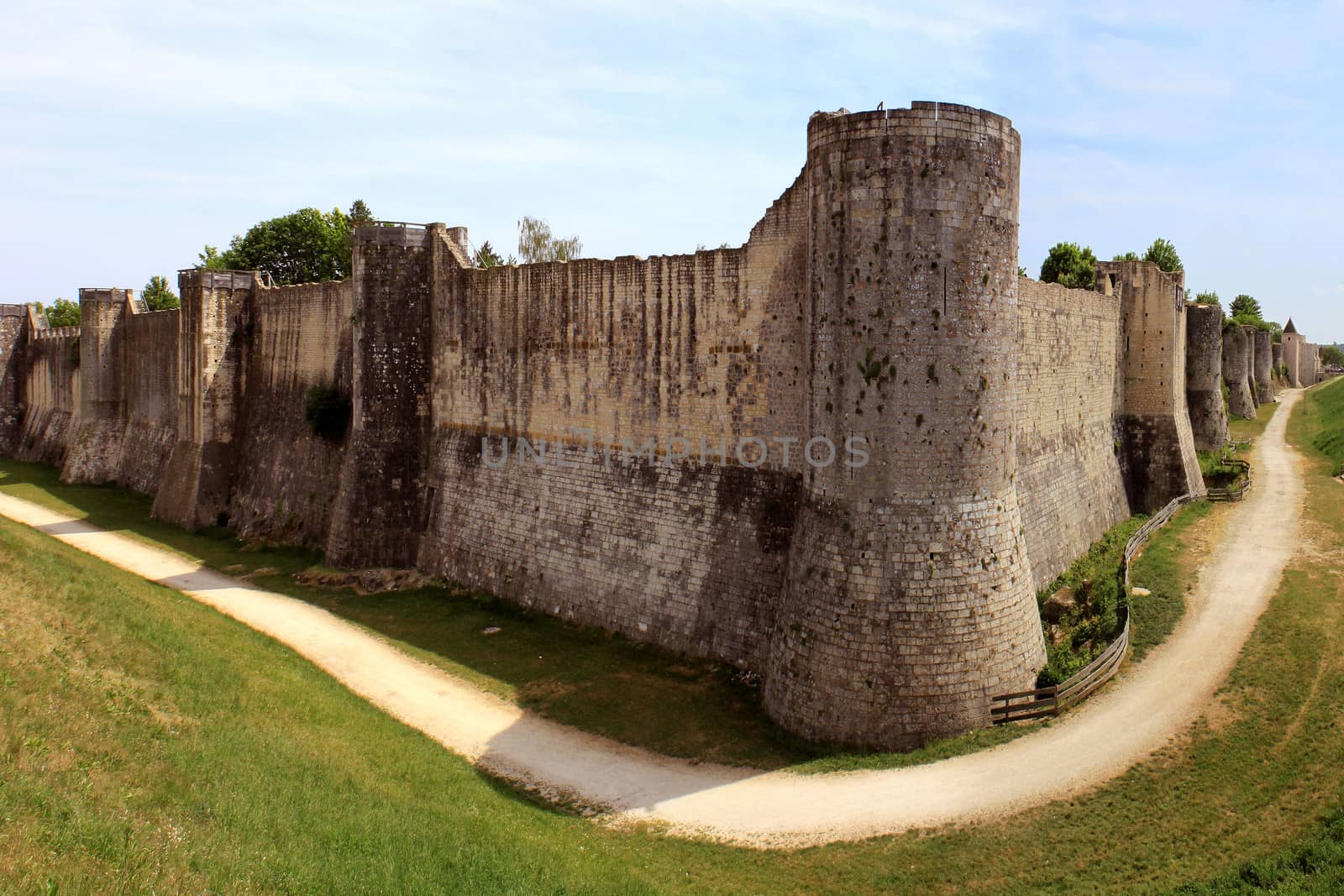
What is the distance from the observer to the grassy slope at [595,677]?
1359 centimetres

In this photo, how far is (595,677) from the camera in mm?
16984

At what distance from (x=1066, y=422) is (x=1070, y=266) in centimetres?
2213

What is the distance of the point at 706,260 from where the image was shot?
58.8 ft

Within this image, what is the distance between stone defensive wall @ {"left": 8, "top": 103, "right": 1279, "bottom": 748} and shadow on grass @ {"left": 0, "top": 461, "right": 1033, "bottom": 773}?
444 mm

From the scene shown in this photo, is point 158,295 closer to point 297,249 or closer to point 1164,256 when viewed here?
point 297,249

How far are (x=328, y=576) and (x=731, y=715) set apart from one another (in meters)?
13.2

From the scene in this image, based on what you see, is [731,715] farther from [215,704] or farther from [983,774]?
[215,704]

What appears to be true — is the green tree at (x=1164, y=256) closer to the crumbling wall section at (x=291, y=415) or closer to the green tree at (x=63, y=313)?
the crumbling wall section at (x=291, y=415)

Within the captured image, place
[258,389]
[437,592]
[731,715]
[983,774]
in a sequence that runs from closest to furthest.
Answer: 1. [983,774]
2. [731,715]
3. [437,592]
4. [258,389]

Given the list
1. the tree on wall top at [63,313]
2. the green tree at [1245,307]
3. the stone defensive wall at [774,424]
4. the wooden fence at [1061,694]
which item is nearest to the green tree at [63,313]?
the tree on wall top at [63,313]

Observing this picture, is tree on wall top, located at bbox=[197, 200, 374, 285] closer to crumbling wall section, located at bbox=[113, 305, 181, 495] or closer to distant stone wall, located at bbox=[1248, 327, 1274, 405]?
crumbling wall section, located at bbox=[113, 305, 181, 495]

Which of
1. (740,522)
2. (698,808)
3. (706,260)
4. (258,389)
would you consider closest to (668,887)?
(698,808)

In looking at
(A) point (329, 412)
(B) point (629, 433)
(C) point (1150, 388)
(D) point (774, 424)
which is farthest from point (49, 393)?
(C) point (1150, 388)

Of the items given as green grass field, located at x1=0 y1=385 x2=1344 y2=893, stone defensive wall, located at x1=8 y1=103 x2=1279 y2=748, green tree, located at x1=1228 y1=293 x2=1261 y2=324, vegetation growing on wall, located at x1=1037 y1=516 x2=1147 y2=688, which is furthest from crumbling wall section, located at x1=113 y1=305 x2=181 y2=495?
green tree, located at x1=1228 y1=293 x2=1261 y2=324
